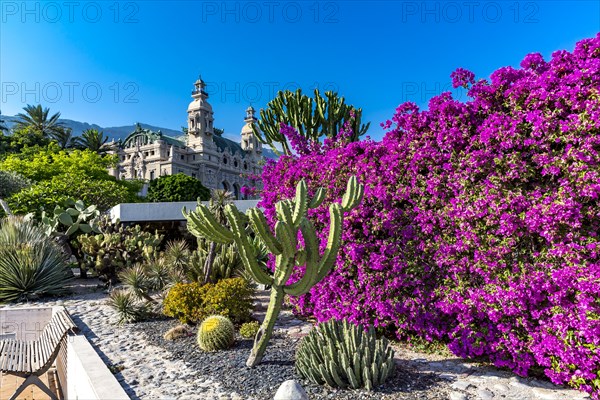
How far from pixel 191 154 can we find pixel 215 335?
7767 cm

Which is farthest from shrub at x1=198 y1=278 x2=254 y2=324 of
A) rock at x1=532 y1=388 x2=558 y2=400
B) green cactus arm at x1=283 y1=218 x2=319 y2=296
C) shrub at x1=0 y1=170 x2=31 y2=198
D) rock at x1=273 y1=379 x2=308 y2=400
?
shrub at x1=0 y1=170 x2=31 y2=198

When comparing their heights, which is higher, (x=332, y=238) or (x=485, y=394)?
(x=332, y=238)

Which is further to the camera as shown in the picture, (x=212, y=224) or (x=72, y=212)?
(x=72, y=212)

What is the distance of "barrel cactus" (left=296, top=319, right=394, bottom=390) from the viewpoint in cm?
412

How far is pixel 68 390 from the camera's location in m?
5.67

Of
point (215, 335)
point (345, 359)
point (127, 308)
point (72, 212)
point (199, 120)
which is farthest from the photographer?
point (199, 120)

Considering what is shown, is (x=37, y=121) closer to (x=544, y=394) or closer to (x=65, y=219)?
(x=65, y=219)

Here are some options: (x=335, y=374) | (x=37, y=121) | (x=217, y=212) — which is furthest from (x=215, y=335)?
(x=37, y=121)

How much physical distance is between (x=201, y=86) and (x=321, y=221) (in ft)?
279

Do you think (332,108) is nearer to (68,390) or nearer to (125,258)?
(125,258)

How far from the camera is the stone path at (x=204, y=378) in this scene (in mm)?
4102

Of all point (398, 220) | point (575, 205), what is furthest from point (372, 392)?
point (575, 205)

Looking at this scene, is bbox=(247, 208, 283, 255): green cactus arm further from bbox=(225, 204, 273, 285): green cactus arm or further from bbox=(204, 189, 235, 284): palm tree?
bbox=(204, 189, 235, 284): palm tree

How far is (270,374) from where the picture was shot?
180 inches
